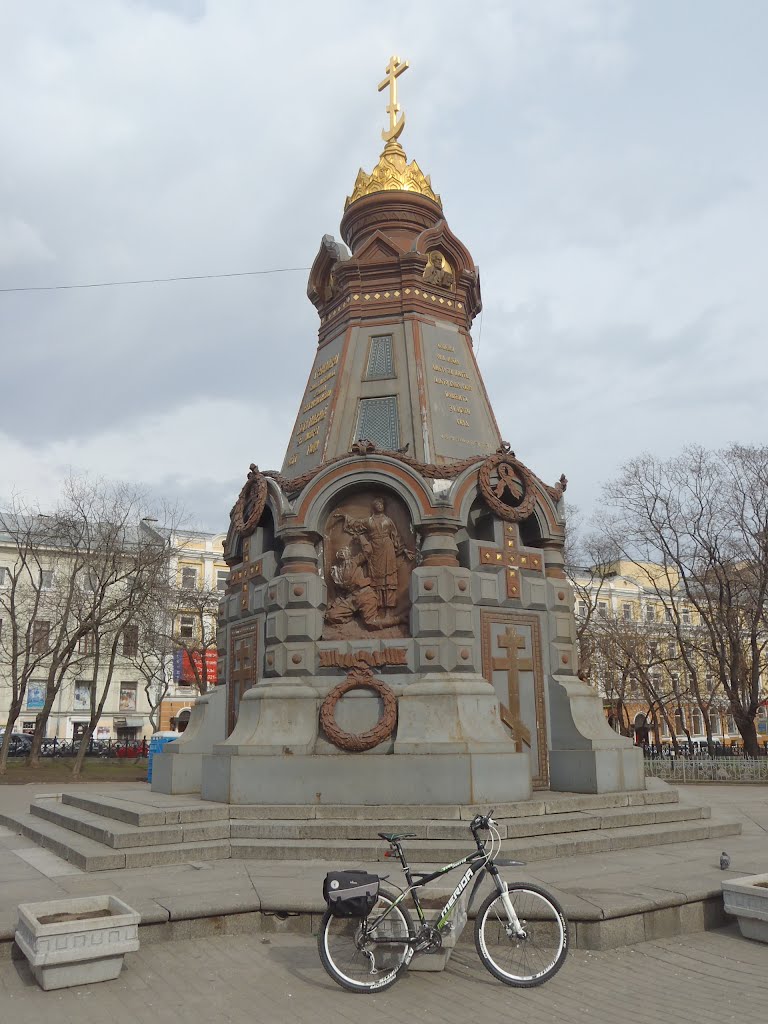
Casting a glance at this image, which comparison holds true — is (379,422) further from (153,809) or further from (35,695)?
(35,695)

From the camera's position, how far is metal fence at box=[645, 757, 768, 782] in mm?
23781

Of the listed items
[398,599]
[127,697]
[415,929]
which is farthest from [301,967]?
[127,697]

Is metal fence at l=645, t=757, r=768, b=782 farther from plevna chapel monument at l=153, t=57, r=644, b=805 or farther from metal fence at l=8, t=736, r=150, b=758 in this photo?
metal fence at l=8, t=736, r=150, b=758

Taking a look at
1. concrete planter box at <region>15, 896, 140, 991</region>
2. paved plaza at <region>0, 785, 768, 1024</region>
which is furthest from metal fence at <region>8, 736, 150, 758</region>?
concrete planter box at <region>15, 896, 140, 991</region>

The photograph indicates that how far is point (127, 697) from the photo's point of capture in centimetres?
5572

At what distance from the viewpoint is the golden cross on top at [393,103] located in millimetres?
16297

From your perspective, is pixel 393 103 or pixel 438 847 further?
pixel 393 103

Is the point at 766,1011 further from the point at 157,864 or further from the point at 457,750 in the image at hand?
the point at 157,864

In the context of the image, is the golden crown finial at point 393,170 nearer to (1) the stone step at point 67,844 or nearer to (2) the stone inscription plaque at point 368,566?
(2) the stone inscription plaque at point 368,566

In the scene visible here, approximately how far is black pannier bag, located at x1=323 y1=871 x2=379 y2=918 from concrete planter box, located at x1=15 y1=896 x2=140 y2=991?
1.39m

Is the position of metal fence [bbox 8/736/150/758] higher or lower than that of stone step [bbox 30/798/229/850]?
lower

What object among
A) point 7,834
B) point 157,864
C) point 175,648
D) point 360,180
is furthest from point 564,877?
point 175,648

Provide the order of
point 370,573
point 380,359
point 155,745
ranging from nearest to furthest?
point 370,573
point 380,359
point 155,745

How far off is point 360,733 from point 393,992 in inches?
205
